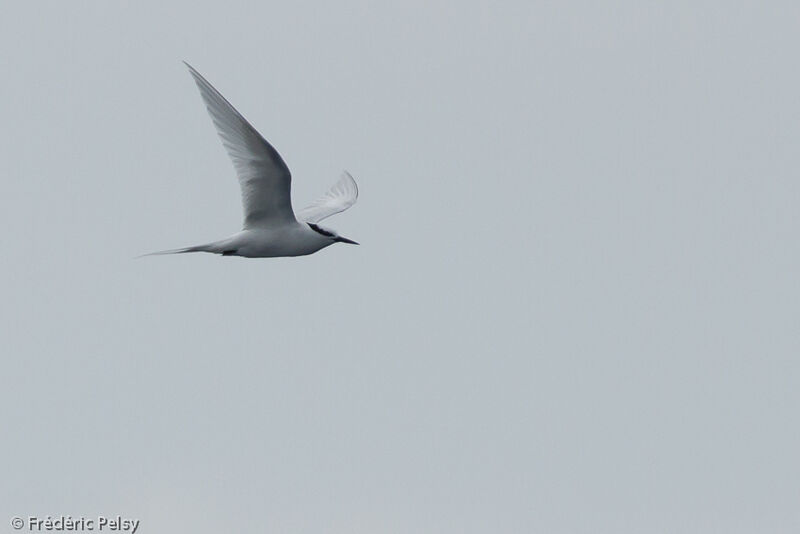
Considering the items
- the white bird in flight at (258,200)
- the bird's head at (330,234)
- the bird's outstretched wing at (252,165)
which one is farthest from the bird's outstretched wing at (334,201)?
the bird's outstretched wing at (252,165)

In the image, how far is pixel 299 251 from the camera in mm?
22156

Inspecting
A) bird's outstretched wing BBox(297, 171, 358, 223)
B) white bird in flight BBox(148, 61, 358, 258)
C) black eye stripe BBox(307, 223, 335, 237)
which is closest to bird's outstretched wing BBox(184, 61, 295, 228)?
white bird in flight BBox(148, 61, 358, 258)

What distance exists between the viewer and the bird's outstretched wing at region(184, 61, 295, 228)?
19.6m

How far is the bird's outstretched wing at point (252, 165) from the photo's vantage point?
19562 millimetres

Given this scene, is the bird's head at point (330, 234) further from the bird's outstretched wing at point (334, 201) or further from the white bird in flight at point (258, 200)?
the bird's outstretched wing at point (334, 201)

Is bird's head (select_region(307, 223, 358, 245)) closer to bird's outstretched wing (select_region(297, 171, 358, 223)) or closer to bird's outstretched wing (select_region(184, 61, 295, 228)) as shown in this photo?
bird's outstretched wing (select_region(184, 61, 295, 228))

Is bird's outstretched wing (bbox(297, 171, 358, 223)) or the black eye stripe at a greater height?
bird's outstretched wing (bbox(297, 171, 358, 223))

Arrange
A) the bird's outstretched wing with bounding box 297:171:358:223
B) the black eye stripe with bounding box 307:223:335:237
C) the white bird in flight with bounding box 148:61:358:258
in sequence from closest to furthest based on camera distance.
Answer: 1. the white bird in flight with bounding box 148:61:358:258
2. the black eye stripe with bounding box 307:223:335:237
3. the bird's outstretched wing with bounding box 297:171:358:223

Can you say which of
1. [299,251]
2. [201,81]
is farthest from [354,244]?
[201,81]

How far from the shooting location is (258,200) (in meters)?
21.2

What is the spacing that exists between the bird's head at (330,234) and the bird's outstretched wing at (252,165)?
0.57 metres

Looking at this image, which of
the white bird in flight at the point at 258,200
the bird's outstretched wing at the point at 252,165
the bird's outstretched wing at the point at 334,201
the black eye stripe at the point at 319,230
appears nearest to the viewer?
the bird's outstretched wing at the point at 252,165

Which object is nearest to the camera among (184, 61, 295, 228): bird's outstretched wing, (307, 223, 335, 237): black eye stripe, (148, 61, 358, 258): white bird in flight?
(184, 61, 295, 228): bird's outstretched wing

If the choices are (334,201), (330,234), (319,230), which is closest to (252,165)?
(319,230)
